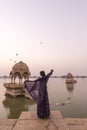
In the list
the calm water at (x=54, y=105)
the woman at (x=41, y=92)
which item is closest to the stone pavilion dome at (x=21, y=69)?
the calm water at (x=54, y=105)

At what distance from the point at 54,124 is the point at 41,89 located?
1469 millimetres

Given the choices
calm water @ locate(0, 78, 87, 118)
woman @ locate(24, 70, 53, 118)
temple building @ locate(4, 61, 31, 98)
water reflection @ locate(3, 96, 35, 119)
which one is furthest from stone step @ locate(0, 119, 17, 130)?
temple building @ locate(4, 61, 31, 98)

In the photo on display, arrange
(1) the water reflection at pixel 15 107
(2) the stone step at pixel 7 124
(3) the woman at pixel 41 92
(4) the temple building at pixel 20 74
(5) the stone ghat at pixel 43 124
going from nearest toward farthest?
(5) the stone ghat at pixel 43 124, (2) the stone step at pixel 7 124, (3) the woman at pixel 41 92, (1) the water reflection at pixel 15 107, (4) the temple building at pixel 20 74

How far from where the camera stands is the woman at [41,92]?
5.40m

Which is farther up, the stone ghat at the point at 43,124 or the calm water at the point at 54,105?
the stone ghat at the point at 43,124

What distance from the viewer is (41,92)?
5.68 meters

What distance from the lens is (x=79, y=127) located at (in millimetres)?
5129

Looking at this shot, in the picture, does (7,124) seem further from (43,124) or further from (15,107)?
(15,107)

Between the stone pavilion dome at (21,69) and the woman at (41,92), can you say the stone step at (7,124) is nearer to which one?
the woman at (41,92)

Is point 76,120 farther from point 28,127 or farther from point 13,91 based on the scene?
point 13,91

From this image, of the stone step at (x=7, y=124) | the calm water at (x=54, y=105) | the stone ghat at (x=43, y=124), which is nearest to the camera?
the stone ghat at (x=43, y=124)

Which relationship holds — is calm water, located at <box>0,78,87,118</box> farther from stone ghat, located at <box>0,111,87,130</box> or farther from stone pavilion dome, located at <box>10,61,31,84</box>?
stone ghat, located at <box>0,111,87,130</box>

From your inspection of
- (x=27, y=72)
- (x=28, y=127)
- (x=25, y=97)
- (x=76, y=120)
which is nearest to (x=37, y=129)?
(x=28, y=127)

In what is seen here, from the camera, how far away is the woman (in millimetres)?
5405
